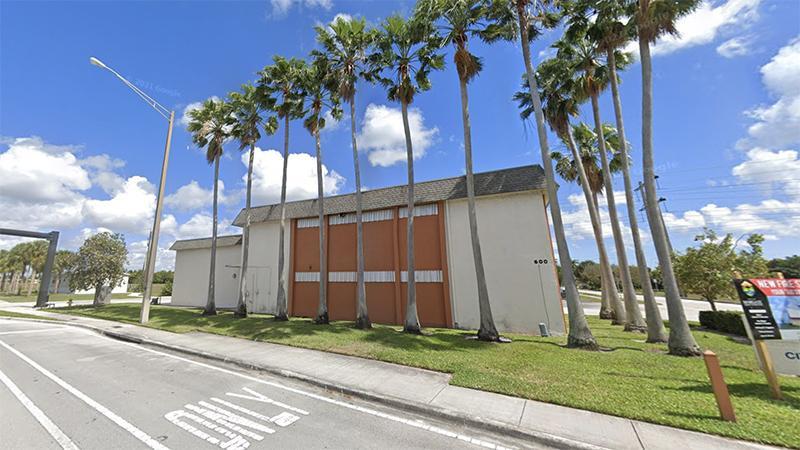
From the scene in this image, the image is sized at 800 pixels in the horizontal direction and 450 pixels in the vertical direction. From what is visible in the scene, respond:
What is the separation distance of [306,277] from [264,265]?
4257 mm

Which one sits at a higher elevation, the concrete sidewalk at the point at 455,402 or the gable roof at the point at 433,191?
the gable roof at the point at 433,191

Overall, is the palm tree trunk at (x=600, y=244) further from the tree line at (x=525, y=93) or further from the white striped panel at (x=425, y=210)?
the white striped panel at (x=425, y=210)

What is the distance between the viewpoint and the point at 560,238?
36.2 feet

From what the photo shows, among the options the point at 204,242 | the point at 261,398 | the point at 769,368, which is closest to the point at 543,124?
the point at 769,368

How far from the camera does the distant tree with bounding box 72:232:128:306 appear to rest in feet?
75.3

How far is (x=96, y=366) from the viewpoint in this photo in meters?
8.16

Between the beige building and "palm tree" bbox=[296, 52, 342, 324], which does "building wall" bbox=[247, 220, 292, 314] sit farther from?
"palm tree" bbox=[296, 52, 342, 324]

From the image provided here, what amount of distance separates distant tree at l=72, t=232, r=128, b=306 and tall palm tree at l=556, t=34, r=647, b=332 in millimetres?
35004

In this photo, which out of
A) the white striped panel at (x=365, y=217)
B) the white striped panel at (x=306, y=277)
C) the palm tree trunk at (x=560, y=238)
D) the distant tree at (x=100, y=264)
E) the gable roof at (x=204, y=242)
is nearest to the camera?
the palm tree trunk at (x=560, y=238)

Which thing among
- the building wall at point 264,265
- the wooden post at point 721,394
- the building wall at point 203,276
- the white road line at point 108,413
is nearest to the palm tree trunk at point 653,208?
the wooden post at point 721,394

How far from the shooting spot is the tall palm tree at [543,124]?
10375mm

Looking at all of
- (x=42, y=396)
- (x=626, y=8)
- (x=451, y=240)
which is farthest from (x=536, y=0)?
(x=42, y=396)

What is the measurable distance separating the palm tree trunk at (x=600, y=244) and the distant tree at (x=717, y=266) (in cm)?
553

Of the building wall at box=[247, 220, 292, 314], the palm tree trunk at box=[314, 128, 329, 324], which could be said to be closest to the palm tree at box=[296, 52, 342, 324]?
the palm tree trunk at box=[314, 128, 329, 324]
